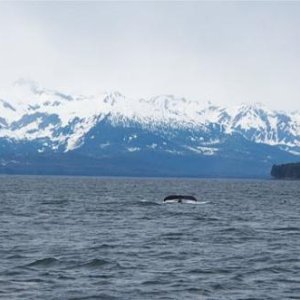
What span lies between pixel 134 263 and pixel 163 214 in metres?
41.3

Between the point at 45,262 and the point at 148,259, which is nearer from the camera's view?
the point at 45,262

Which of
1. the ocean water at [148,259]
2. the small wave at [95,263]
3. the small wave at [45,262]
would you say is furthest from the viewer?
the small wave at [95,263]

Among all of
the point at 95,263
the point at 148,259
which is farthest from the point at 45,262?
the point at 148,259

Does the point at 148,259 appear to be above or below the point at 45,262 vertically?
above

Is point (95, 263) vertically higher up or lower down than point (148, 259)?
lower down

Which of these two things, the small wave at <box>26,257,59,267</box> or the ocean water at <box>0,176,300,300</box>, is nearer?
the ocean water at <box>0,176,300,300</box>

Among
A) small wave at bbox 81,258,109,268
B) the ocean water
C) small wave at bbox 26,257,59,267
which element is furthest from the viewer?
small wave at bbox 81,258,109,268

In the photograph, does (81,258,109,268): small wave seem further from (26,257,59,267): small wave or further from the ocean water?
(26,257,59,267): small wave

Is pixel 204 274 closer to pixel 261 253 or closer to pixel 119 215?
pixel 261 253

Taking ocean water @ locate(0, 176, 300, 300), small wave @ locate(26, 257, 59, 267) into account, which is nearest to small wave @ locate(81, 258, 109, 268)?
ocean water @ locate(0, 176, 300, 300)

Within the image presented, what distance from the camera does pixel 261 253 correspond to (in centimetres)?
4875

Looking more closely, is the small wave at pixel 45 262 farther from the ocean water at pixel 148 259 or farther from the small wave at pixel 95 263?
the small wave at pixel 95 263

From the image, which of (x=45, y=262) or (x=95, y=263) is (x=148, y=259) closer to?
(x=95, y=263)

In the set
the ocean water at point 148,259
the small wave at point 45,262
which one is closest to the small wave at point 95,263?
the ocean water at point 148,259
